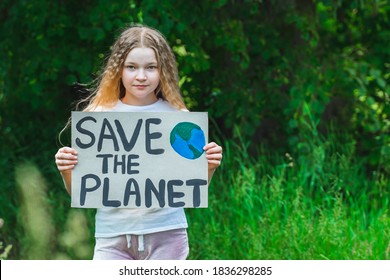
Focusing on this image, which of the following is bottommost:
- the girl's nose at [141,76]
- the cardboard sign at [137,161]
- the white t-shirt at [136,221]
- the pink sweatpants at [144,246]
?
the pink sweatpants at [144,246]

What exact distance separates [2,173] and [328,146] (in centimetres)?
232

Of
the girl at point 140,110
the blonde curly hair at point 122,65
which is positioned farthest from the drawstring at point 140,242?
the blonde curly hair at point 122,65

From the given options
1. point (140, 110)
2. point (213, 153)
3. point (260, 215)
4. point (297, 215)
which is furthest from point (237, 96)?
point (213, 153)

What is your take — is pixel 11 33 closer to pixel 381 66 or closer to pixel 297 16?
pixel 297 16

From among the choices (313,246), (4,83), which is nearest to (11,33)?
(4,83)

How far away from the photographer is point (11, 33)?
6.00m

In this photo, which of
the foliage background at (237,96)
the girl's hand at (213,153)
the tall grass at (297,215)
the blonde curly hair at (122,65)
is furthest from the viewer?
the foliage background at (237,96)

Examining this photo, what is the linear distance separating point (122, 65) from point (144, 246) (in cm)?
68

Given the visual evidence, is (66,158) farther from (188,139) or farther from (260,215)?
(260,215)

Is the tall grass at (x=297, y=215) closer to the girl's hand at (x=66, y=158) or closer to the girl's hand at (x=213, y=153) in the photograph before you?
the girl's hand at (x=213, y=153)

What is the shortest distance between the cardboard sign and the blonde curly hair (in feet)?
0.38

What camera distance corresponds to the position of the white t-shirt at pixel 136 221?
121 inches

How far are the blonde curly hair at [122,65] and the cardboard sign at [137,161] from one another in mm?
117

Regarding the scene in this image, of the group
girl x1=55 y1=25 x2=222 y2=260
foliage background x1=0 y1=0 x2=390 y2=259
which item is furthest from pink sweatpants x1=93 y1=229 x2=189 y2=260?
foliage background x1=0 y1=0 x2=390 y2=259
